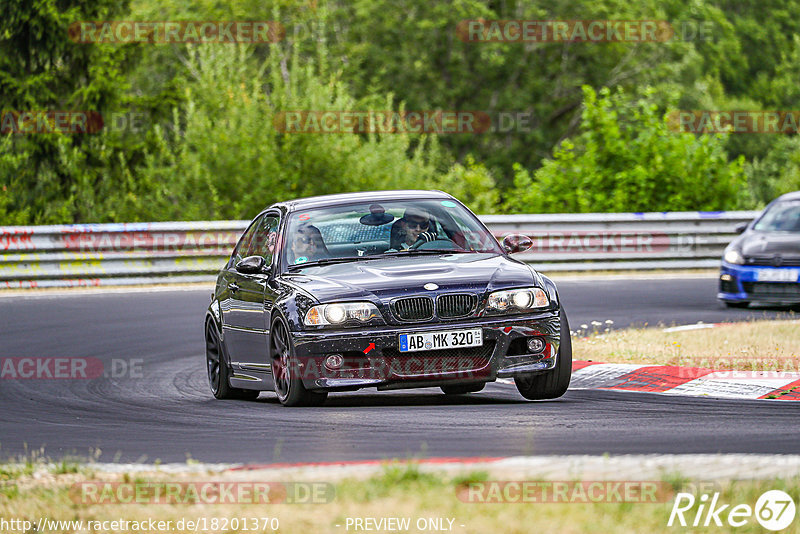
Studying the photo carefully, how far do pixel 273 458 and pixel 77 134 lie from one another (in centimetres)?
2471

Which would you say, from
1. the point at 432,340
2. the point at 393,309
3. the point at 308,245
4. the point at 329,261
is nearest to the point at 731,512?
the point at 432,340

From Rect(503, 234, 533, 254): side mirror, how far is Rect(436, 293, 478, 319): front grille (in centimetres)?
134

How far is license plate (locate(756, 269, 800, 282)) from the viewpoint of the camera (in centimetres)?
1761

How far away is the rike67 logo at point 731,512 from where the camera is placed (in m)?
5.27

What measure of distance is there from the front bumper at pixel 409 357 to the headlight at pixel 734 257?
29.9 ft

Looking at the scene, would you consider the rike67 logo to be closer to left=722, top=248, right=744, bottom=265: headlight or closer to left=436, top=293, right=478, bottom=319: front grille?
left=436, top=293, right=478, bottom=319: front grille

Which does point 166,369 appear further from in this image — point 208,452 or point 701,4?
point 701,4

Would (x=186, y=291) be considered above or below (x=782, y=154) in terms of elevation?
above

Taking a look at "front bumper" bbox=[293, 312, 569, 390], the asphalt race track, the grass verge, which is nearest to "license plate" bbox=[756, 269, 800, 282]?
the grass verge

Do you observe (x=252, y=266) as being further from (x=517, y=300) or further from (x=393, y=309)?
(x=517, y=300)

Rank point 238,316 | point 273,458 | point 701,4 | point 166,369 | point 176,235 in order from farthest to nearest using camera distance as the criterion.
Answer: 1. point 701,4
2. point 176,235
3. point 166,369
4. point 238,316
5. point 273,458

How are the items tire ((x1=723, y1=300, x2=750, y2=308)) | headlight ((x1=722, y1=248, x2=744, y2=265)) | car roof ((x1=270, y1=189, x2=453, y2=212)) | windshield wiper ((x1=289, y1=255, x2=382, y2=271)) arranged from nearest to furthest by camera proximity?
windshield wiper ((x1=289, y1=255, x2=382, y2=271)), car roof ((x1=270, y1=189, x2=453, y2=212)), headlight ((x1=722, y1=248, x2=744, y2=265)), tire ((x1=723, y1=300, x2=750, y2=308))

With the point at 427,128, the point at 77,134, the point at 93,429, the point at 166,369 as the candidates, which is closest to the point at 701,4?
the point at 427,128

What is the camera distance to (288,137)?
26.7 meters
